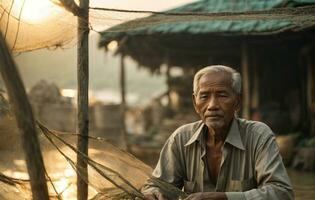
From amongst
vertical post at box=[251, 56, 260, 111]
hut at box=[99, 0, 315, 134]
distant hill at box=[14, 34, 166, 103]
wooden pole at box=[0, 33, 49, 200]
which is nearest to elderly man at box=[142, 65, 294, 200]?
wooden pole at box=[0, 33, 49, 200]

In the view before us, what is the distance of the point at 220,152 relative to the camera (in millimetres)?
3727

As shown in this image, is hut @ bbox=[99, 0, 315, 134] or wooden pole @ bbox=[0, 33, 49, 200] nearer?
wooden pole @ bbox=[0, 33, 49, 200]

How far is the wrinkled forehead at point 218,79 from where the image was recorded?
362 centimetres

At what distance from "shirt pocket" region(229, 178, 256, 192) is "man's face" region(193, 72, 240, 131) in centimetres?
37

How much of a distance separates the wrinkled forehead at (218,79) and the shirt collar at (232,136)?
0.86 feet

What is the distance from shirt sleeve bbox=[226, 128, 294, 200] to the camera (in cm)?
330

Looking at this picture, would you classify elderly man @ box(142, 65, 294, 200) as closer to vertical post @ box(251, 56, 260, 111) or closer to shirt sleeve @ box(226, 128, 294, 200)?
shirt sleeve @ box(226, 128, 294, 200)

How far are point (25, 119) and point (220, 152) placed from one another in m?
1.43

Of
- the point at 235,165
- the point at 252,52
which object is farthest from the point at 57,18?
the point at 252,52

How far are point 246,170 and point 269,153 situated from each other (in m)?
0.22

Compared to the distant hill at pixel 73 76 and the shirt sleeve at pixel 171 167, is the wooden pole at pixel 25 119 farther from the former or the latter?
the distant hill at pixel 73 76

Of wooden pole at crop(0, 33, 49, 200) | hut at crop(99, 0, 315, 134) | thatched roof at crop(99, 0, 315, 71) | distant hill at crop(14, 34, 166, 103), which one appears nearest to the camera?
wooden pole at crop(0, 33, 49, 200)

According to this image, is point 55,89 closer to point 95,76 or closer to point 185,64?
point 185,64

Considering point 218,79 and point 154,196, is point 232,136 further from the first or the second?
point 154,196
